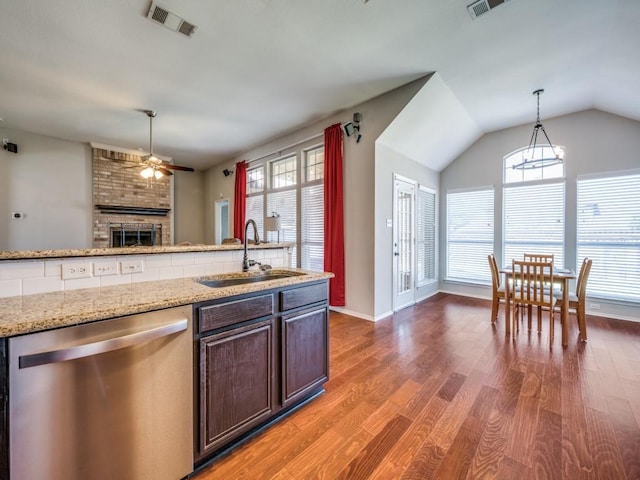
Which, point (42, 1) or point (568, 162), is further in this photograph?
point (568, 162)

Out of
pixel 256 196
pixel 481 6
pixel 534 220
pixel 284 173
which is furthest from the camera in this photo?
pixel 256 196

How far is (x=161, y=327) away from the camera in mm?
1212

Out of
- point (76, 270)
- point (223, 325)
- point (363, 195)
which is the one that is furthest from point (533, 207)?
point (76, 270)

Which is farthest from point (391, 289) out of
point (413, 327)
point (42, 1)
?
point (42, 1)

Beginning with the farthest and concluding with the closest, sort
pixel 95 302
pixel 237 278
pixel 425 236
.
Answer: pixel 425 236
pixel 237 278
pixel 95 302

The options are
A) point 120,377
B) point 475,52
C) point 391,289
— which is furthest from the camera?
point 391,289

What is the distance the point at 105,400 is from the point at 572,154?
6315 mm

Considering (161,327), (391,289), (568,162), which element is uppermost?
(568,162)

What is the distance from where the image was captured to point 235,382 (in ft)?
5.01

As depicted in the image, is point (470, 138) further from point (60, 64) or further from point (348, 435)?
point (60, 64)

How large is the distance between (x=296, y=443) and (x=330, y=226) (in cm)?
312

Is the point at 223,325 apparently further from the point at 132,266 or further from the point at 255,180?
the point at 255,180

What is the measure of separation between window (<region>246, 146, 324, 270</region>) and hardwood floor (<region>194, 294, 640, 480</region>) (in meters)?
2.14

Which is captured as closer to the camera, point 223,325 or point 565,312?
point 223,325
